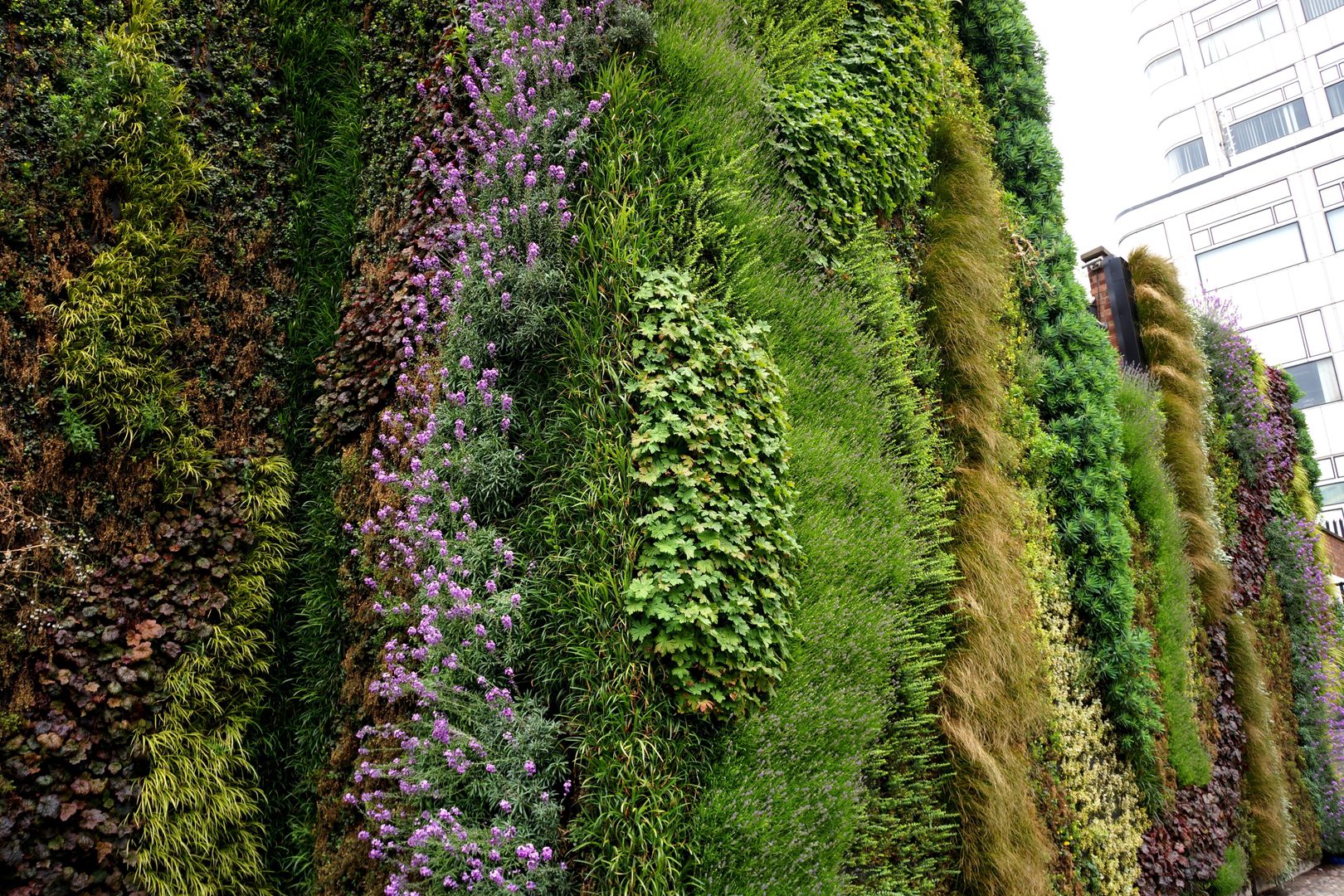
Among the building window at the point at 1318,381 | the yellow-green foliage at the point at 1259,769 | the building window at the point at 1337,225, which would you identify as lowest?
the yellow-green foliage at the point at 1259,769

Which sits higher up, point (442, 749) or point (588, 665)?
point (588, 665)

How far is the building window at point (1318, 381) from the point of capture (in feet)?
93.8

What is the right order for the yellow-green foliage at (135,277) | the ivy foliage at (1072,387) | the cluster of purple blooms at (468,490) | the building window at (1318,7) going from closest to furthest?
the cluster of purple blooms at (468,490) → the yellow-green foliage at (135,277) → the ivy foliage at (1072,387) → the building window at (1318,7)

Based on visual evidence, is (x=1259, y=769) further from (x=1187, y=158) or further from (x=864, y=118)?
(x=1187, y=158)

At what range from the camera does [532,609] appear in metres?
3.89

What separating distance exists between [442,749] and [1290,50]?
39.7 metres

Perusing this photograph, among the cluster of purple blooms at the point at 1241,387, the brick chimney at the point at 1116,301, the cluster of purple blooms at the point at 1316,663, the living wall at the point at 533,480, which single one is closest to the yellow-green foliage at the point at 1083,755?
the living wall at the point at 533,480

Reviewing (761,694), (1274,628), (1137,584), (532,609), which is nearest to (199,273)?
(532,609)

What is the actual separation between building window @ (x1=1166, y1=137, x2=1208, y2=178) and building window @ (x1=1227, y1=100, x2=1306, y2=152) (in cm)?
107

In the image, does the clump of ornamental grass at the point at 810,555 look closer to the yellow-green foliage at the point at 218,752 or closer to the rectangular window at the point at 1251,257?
the yellow-green foliage at the point at 218,752

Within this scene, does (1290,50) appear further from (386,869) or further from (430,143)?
(386,869)

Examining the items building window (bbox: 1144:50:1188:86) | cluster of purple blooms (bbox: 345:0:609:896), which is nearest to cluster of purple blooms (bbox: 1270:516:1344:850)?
cluster of purple blooms (bbox: 345:0:609:896)

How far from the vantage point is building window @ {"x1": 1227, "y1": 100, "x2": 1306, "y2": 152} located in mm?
30781

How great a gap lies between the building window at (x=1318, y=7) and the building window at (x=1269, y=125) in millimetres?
294
